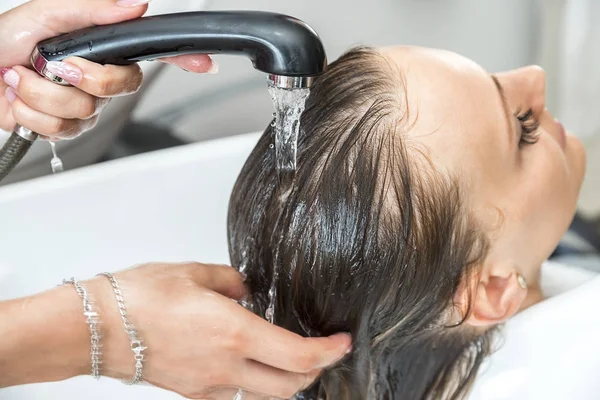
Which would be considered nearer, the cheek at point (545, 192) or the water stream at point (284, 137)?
the water stream at point (284, 137)

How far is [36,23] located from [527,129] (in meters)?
0.69

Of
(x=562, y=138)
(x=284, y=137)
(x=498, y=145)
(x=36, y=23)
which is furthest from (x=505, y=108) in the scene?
(x=36, y=23)

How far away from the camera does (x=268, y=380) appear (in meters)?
0.89

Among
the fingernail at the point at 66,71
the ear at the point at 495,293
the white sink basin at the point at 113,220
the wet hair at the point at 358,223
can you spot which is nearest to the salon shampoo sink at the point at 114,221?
the white sink basin at the point at 113,220

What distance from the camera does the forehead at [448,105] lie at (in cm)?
93

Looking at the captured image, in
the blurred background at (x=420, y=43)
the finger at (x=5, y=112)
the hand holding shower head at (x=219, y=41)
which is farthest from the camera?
the blurred background at (x=420, y=43)

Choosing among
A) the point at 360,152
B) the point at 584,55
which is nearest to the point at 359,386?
the point at 360,152

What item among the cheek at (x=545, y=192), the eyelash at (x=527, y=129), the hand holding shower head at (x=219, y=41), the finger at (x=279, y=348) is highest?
the hand holding shower head at (x=219, y=41)

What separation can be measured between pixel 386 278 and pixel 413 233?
71mm

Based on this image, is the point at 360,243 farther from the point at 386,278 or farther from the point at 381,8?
the point at 381,8

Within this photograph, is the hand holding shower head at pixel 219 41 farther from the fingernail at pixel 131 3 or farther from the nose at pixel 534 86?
the nose at pixel 534 86

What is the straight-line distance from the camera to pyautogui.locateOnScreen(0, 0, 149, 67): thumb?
0.95m

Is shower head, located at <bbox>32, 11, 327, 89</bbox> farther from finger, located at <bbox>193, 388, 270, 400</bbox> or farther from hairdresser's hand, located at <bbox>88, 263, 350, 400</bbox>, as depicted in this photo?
finger, located at <bbox>193, 388, 270, 400</bbox>

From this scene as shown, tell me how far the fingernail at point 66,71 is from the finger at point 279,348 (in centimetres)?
34
